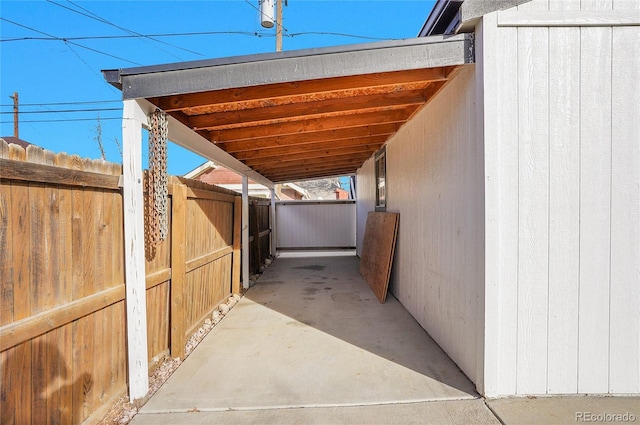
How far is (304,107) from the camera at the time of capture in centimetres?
320

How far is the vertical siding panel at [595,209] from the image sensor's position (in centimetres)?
220

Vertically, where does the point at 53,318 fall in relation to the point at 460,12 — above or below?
below

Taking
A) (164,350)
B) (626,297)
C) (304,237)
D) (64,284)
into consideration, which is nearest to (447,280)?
(626,297)

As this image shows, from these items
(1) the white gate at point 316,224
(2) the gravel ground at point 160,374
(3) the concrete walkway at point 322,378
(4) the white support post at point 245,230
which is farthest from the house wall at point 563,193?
(1) the white gate at point 316,224

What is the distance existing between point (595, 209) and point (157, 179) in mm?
3393

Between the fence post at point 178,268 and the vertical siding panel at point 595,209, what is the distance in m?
3.36

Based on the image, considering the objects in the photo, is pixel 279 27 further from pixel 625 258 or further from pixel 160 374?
pixel 625 258

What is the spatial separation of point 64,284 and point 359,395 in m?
2.08

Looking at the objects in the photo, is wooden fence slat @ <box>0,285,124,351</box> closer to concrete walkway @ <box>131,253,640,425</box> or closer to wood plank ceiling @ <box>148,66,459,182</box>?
Result: concrete walkway @ <box>131,253,640,425</box>

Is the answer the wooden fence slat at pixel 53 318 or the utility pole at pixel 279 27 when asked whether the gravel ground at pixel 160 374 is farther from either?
the utility pole at pixel 279 27

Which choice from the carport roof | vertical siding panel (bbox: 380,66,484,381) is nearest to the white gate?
vertical siding panel (bbox: 380,66,484,381)

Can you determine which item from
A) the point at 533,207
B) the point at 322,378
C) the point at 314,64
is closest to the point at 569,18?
the point at 533,207

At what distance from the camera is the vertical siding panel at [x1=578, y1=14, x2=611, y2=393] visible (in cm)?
220

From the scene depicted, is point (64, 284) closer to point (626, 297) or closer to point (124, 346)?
point (124, 346)
